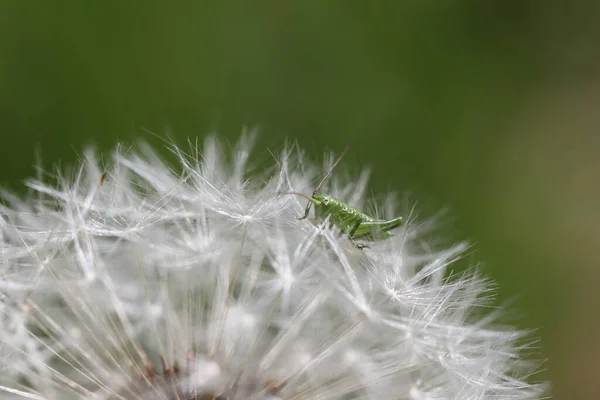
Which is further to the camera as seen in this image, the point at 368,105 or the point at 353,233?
the point at 368,105

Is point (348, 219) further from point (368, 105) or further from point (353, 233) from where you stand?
point (368, 105)

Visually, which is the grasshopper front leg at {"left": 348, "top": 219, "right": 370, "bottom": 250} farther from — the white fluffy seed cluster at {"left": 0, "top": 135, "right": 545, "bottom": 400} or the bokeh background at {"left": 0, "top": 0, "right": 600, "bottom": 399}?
the bokeh background at {"left": 0, "top": 0, "right": 600, "bottom": 399}

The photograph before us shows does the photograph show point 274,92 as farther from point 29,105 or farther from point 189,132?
point 29,105

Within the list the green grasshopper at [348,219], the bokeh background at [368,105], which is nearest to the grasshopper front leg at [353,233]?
the green grasshopper at [348,219]

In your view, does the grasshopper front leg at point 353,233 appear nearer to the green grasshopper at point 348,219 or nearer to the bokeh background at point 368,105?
the green grasshopper at point 348,219

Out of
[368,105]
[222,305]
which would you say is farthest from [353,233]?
[368,105]

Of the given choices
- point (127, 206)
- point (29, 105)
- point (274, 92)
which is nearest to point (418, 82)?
point (274, 92)
